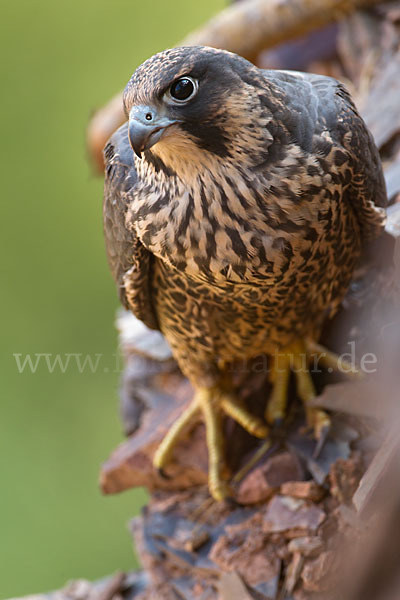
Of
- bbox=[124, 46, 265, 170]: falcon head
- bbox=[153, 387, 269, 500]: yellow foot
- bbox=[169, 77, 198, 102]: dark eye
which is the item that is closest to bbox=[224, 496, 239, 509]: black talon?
bbox=[153, 387, 269, 500]: yellow foot

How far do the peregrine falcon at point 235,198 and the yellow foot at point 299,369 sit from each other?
0.63ft

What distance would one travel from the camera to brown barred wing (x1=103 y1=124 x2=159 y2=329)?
1.71 metres

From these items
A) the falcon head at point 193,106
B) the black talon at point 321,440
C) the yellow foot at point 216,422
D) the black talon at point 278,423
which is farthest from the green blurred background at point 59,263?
the falcon head at point 193,106

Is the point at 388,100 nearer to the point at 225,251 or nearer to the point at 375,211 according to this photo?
the point at 375,211

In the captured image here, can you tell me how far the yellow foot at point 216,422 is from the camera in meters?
2.18

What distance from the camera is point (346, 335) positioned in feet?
7.23

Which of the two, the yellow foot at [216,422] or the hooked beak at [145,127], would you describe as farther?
the yellow foot at [216,422]

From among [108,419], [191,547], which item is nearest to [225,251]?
[191,547]

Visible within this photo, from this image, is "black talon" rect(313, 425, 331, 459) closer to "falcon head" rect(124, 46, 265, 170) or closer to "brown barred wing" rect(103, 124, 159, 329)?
"brown barred wing" rect(103, 124, 159, 329)

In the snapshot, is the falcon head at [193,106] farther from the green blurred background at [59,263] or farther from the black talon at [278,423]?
the green blurred background at [59,263]

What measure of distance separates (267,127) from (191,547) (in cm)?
134

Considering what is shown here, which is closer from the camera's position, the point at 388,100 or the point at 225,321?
the point at 225,321

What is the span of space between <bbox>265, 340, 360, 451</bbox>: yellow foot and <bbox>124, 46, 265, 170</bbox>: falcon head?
860 mm

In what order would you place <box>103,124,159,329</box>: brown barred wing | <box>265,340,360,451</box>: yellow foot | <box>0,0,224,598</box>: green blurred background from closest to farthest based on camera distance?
<box>103,124,159,329</box>: brown barred wing
<box>265,340,360,451</box>: yellow foot
<box>0,0,224,598</box>: green blurred background
